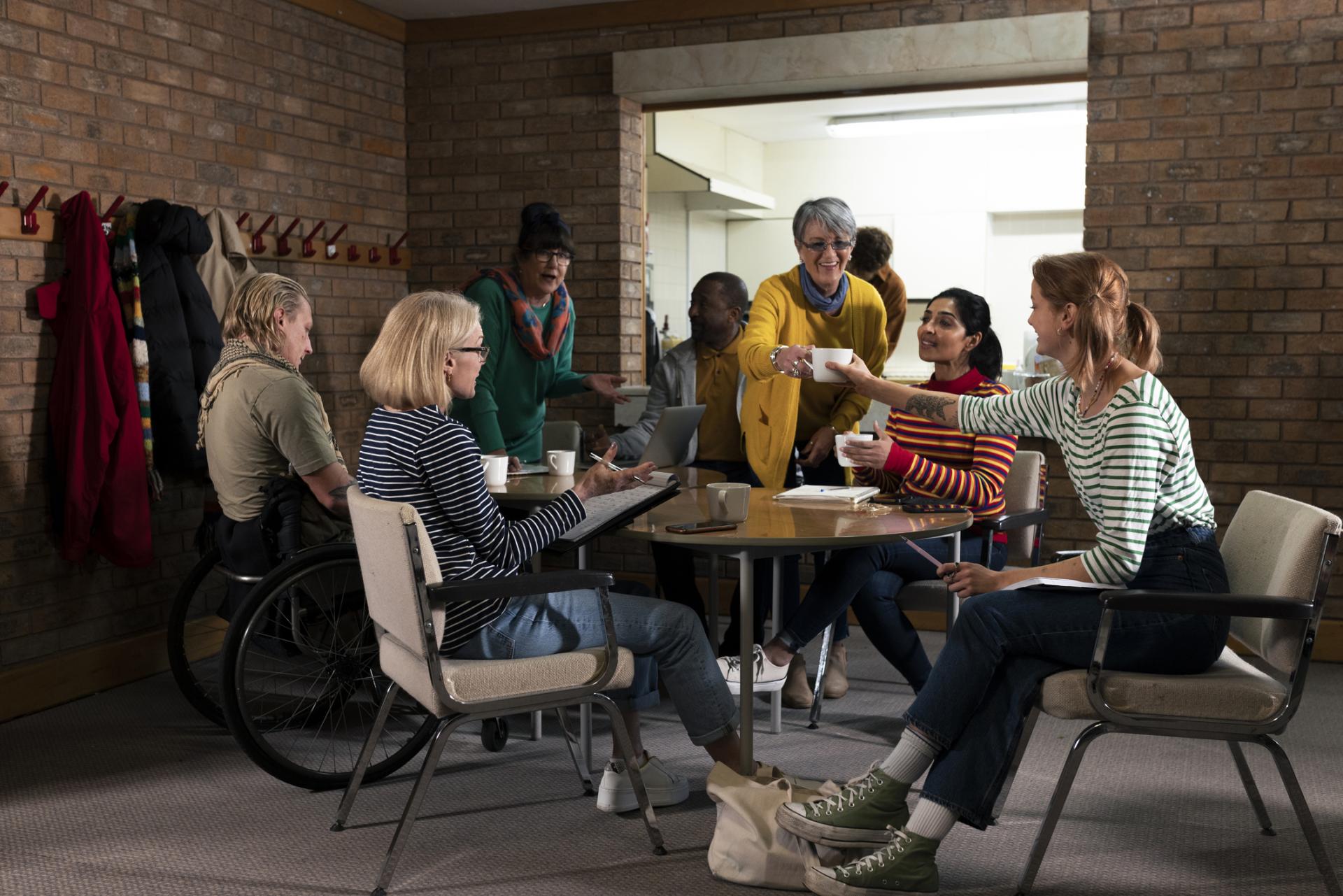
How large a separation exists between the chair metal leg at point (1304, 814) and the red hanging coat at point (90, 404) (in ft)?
11.2

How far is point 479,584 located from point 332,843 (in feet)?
3.04

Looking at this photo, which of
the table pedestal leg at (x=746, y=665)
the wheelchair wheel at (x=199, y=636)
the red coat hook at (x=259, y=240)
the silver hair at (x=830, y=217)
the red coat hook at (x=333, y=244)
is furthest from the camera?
the red coat hook at (x=333, y=244)

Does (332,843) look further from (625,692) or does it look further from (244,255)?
(244,255)

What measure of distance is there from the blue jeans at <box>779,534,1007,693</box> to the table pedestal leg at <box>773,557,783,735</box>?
121 millimetres

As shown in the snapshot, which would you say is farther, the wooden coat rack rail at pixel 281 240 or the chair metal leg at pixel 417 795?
the wooden coat rack rail at pixel 281 240

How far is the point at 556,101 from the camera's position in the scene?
5.54 m

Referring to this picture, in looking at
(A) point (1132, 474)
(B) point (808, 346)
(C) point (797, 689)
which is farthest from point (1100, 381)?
(C) point (797, 689)

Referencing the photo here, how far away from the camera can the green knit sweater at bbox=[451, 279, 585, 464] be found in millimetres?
4266

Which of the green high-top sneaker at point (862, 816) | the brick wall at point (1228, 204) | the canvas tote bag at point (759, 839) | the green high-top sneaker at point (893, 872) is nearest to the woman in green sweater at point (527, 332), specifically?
the brick wall at point (1228, 204)

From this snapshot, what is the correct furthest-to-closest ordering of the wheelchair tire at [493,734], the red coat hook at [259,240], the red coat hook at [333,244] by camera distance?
the red coat hook at [333,244], the red coat hook at [259,240], the wheelchair tire at [493,734]

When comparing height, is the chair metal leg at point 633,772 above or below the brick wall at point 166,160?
below

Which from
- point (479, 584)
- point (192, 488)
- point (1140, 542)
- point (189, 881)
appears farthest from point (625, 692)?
point (192, 488)

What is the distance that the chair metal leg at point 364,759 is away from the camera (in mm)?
2877

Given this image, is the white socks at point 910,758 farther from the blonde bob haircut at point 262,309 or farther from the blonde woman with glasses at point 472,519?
the blonde bob haircut at point 262,309
